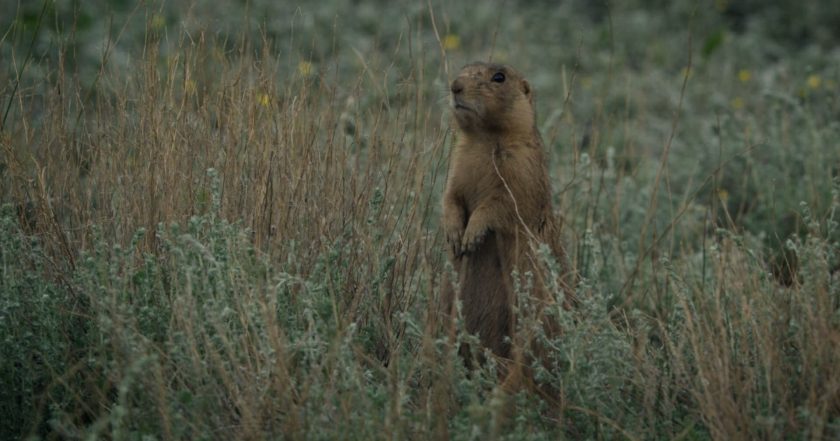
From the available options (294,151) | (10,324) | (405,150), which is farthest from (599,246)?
(10,324)

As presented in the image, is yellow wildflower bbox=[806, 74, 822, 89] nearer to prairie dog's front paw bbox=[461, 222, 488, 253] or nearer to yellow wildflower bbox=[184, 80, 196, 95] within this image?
prairie dog's front paw bbox=[461, 222, 488, 253]

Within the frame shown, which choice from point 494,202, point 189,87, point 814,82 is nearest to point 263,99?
point 189,87

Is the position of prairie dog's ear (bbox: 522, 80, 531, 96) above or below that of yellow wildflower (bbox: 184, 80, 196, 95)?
above

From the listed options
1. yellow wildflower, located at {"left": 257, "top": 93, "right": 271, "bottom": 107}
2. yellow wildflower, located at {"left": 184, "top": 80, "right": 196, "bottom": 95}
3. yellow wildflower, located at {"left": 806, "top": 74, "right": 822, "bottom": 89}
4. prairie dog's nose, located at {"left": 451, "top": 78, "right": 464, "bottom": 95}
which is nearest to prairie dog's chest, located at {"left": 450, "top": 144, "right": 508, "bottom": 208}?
prairie dog's nose, located at {"left": 451, "top": 78, "right": 464, "bottom": 95}

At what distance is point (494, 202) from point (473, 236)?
163mm

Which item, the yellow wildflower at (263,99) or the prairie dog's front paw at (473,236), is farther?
the yellow wildflower at (263,99)

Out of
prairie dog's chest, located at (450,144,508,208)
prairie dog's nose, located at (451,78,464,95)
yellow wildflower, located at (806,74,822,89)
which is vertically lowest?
prairie dog's chest, located at (450,144,508,208)

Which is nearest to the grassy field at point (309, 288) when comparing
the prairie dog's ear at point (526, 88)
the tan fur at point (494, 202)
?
the tan fur at point (494, 202)

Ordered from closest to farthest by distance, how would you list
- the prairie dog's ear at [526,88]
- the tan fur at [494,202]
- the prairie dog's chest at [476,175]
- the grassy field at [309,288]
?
the grassy field at [309,288] < the tan fur at [494,202] < the prairie dog's chest at [476,175] < the prairie dog's ear at [526,88]

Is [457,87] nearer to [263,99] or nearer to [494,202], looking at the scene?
[494,202]

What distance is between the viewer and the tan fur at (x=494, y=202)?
417cm

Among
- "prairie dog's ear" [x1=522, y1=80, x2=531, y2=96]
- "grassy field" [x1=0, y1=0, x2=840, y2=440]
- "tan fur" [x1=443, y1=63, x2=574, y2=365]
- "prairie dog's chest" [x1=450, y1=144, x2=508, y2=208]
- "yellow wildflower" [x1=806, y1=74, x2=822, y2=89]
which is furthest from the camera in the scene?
"yellow wildflower" [x1=806, y1=74, x2=822, y2=89]

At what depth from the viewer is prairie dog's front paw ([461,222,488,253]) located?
13.7ft

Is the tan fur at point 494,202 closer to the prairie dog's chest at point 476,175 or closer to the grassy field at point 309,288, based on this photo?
the prairie dog's chest at point 476,175
